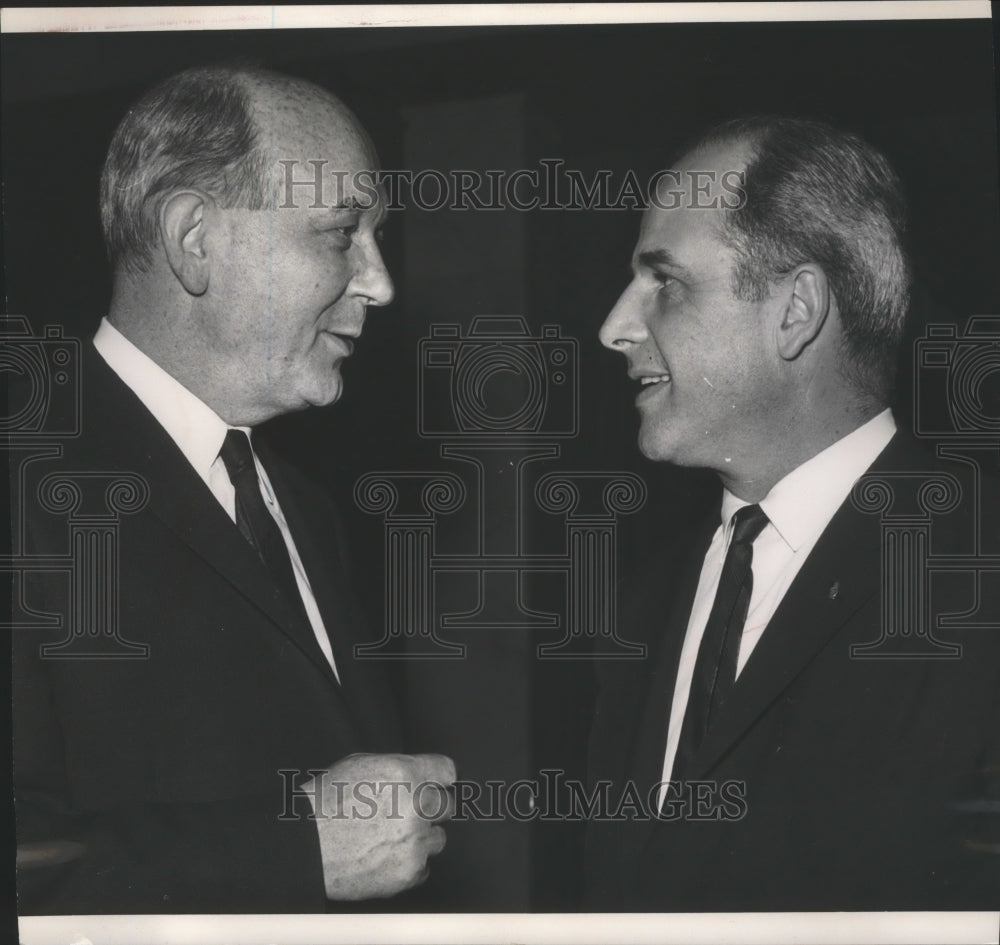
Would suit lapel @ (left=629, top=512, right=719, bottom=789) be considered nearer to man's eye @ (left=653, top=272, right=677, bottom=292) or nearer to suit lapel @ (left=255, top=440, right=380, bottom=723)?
man's eye @ (left=653, top=272, right=677, bottom=292)

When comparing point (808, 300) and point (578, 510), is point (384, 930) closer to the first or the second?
point (578, 510)

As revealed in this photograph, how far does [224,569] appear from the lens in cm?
257

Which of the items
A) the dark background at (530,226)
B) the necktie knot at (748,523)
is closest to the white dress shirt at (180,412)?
Answer: the dark background at (530,226)

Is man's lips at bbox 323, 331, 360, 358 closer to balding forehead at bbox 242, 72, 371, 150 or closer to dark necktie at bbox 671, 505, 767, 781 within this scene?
balding forehead at bbox 242, 72, 371, 150

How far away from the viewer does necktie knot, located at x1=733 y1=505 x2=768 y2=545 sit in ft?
8.47

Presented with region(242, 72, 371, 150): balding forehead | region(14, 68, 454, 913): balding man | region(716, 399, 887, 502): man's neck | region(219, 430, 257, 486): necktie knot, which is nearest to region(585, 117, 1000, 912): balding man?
region(716, 399, 887, 502): man's neck

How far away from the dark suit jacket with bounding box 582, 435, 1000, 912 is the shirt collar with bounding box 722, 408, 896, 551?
3cm

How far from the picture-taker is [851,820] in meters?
2.59

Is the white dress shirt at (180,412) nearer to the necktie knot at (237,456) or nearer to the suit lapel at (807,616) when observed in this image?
the necktie knot at (237,456)

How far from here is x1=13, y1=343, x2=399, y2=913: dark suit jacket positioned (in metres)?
2.58

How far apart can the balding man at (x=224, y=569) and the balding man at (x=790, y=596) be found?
0.49 m

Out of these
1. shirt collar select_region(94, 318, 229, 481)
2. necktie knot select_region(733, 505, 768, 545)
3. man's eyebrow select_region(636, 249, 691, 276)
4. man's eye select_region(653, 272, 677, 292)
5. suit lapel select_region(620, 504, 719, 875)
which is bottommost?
suit lapel select_region(620, 504, 719, 875)

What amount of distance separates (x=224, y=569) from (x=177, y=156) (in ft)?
2.67

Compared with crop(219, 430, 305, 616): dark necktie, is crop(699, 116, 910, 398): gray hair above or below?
above
